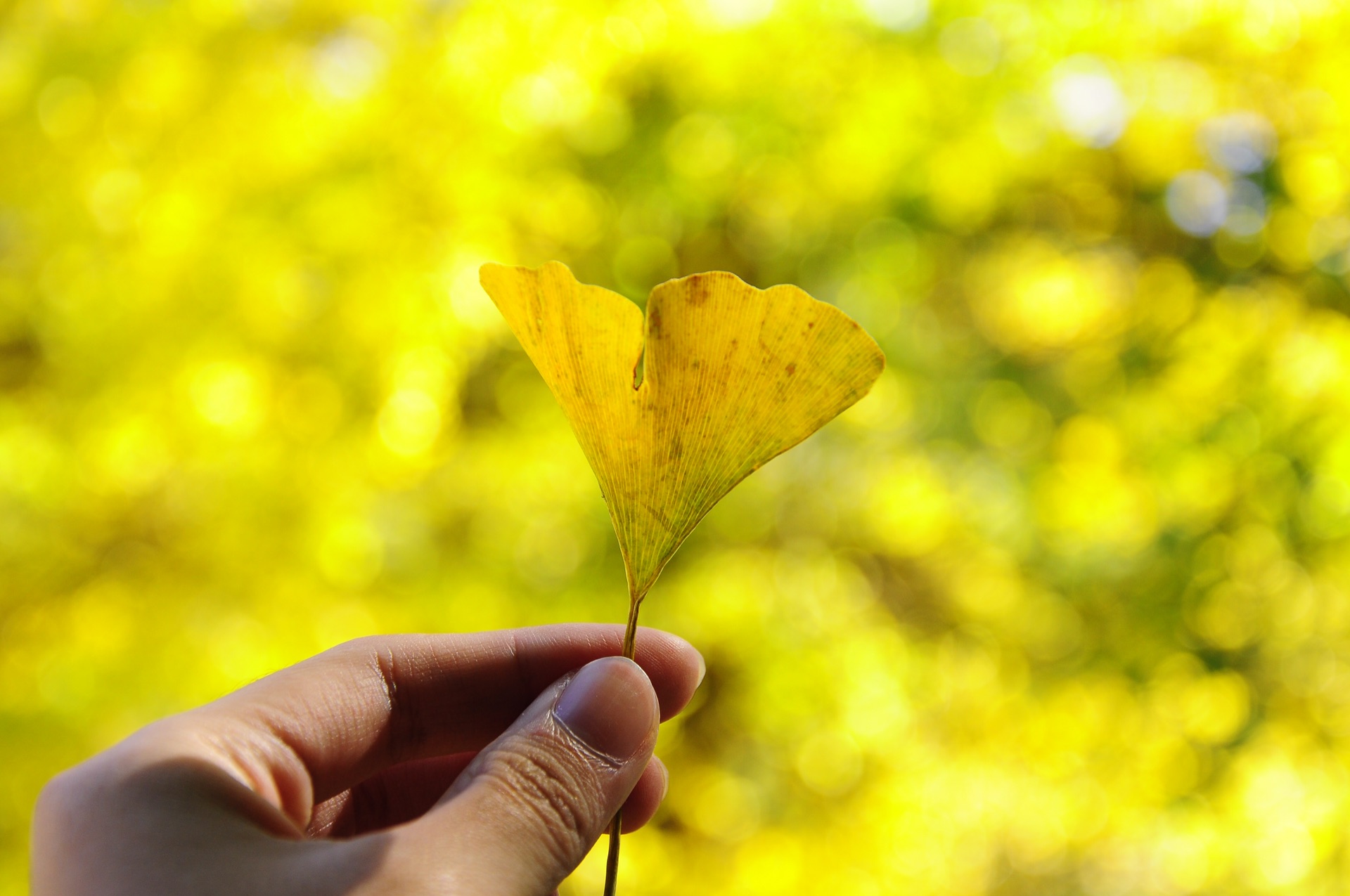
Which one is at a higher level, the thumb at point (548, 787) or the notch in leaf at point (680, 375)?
the notch in leaf at point (680, 375)

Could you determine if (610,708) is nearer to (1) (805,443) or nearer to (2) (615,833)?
(2) (615,833)

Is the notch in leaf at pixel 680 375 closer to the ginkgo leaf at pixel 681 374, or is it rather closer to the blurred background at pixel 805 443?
the ginkgo leaf at pixel 681 374

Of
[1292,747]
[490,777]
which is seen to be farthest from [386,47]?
[1292,747]

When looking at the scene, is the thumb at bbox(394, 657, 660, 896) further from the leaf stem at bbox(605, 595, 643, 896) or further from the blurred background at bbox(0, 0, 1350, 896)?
the blurred background at bbox(0, 0, 1350, 896)

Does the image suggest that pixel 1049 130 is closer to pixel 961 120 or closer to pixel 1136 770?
Answer: pixel 961 120

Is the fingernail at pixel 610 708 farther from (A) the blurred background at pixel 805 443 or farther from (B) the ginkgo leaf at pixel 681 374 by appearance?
(A) the blurred background at pixel 805 443

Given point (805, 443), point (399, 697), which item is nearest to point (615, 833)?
point (399, 697)

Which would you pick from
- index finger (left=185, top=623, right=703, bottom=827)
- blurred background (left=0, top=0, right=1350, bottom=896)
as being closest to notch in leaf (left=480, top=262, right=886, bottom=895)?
index finger (left=185, top=623, right=703, bottom=827)

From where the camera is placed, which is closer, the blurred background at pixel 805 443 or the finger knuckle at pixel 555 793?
the finger knuckle at pixel 555 793

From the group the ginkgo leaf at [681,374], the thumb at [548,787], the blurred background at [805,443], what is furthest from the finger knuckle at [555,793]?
the blurred background at [805,443]
